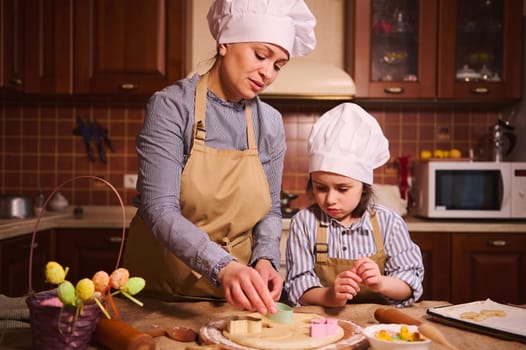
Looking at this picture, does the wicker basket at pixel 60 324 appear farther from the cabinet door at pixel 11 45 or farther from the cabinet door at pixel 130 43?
the cabinet door at pixel 11 45

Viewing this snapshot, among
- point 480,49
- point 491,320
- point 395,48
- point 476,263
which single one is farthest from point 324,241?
point 480,49

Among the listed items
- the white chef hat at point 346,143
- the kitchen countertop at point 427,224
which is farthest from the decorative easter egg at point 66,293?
the kitchen countertop at point 427,224

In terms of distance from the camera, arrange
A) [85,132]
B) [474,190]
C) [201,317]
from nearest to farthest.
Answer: [201,317]
[474,190]
[85,132]

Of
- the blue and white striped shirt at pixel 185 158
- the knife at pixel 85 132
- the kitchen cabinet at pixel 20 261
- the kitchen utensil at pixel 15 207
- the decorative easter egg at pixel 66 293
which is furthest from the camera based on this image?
the knife at pixel 85 132

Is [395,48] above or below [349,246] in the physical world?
above

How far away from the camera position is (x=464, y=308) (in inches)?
43.9

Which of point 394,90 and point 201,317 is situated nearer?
point 201,317

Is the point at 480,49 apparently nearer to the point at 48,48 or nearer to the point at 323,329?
the point at 48,48

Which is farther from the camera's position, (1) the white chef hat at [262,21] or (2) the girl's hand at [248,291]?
(1) the white chef hat at [262,21]

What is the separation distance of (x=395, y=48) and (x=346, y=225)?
5.53 feet

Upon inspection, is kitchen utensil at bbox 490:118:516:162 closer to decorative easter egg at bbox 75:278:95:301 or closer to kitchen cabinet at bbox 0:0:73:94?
kitchen cabinet at bbox 0:0:73:94

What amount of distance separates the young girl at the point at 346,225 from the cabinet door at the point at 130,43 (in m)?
1.59

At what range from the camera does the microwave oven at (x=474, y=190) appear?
2744mm

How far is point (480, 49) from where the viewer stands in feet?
9.65
